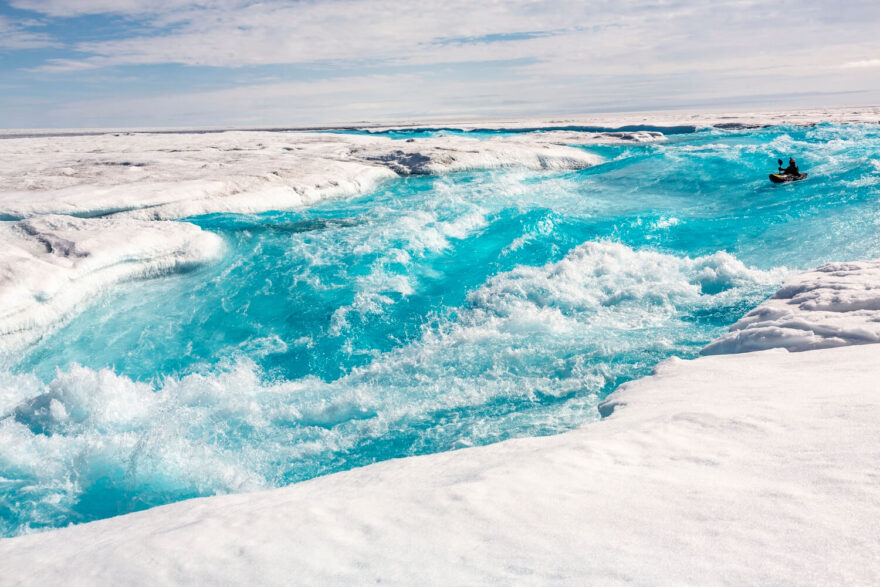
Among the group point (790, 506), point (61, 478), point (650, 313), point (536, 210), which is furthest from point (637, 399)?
point (536, 210)

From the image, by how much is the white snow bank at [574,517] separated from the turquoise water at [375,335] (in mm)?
1538

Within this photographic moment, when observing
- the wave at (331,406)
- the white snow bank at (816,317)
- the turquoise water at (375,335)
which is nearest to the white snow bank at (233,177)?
the turquoise water at (375,335)

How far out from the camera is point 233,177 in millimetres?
13422

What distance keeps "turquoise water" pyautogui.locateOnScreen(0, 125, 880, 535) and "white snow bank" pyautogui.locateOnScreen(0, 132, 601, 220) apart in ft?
3.50

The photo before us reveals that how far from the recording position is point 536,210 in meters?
11.7

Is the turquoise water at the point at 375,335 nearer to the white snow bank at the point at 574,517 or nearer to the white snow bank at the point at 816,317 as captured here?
the white snow bank at the point at 816,317

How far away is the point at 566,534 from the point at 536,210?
10250 millimetres

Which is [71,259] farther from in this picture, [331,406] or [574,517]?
[574,517]

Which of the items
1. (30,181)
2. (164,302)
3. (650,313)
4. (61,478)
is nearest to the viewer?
(61,478)

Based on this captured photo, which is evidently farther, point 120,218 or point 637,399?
→ point 120,218

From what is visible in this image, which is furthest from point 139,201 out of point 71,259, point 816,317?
point 816,317

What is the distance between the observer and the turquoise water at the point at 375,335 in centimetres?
454

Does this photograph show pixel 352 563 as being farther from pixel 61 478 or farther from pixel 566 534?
pixel 61 478

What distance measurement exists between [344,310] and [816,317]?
17.9ft
